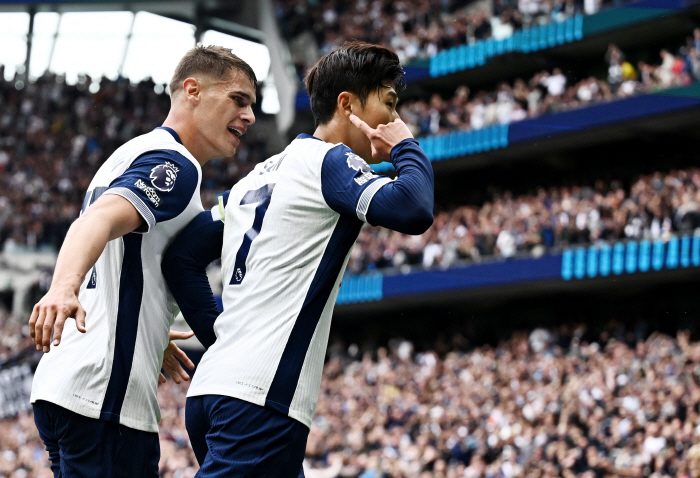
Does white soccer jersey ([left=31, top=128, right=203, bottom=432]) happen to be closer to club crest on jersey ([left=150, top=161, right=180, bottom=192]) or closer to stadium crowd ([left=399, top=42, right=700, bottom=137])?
club crest on jersey ([left=150, top=161, right=180, bottom=192])

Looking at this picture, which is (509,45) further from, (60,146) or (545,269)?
(60,146)

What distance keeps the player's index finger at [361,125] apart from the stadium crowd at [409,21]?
22960mm

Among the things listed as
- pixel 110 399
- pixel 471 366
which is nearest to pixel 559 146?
pixel 471 366

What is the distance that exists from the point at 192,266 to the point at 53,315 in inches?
33.5

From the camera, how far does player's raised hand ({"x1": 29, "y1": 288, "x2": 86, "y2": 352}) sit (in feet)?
8.96

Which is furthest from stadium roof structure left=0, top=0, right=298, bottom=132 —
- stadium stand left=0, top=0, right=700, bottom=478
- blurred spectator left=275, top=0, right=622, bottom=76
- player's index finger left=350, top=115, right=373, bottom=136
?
player's index finger left=350, top=115, right=373, bottom=136

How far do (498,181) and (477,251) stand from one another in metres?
5.87

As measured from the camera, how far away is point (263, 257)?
9.98 ft

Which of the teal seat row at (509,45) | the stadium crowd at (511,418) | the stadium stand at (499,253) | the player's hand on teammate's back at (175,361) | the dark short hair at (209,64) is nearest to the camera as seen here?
the dark short hair at (209,64)

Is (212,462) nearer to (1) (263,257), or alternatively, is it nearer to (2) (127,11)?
(1) (263,257)

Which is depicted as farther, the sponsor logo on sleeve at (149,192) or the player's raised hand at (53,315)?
the sponsor logo on sleeve at (149,192)

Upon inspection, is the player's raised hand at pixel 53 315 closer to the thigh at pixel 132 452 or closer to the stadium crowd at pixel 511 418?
the thigh at pixel 132 452

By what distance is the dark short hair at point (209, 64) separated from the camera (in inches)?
146

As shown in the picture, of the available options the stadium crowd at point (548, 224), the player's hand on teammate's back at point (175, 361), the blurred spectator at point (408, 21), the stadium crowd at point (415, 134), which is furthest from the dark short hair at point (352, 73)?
the blurred spectator at point (408, 21)
